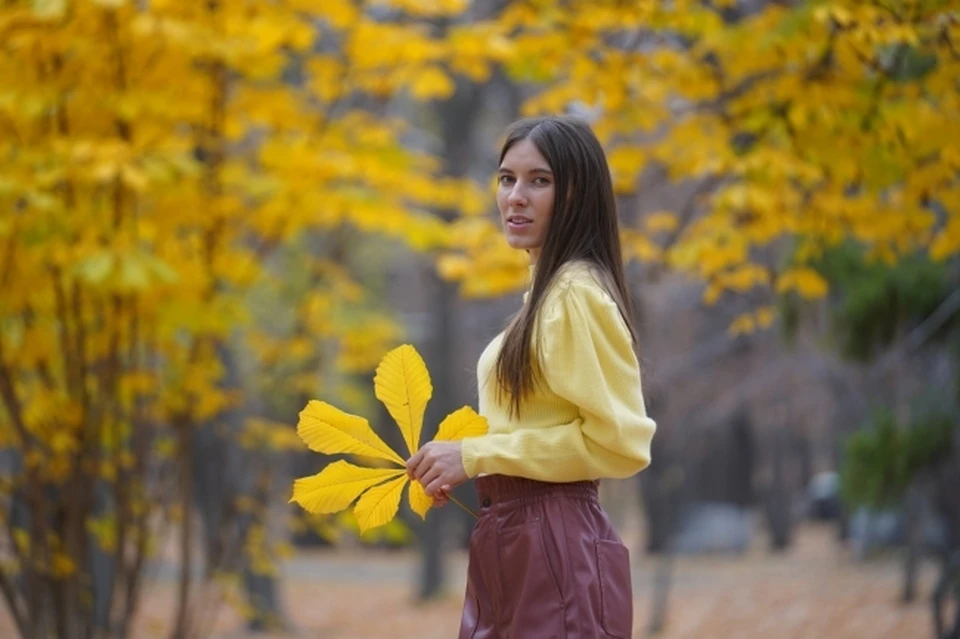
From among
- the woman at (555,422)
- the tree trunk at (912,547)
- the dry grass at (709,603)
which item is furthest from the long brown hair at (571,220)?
the tree trunk at (912,547)

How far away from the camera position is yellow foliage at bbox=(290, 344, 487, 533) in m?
2.32

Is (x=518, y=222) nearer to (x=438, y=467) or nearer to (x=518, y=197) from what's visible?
(x=518, y=197)

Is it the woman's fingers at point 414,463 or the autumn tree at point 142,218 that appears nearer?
the woman's fingers at point 414,463

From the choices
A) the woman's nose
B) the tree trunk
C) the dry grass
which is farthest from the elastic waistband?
the tree trunk

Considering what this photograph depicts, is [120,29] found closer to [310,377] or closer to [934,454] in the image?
[310,377]

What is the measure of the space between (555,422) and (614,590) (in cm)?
32

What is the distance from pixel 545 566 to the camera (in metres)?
2.29

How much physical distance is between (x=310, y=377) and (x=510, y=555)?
16.8 feet

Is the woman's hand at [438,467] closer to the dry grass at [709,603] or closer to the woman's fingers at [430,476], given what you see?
the woman's fingers at [430,476]

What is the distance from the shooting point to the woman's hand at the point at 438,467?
7.40ft

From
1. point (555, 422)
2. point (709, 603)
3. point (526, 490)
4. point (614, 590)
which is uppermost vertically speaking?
→ point (555, 422)

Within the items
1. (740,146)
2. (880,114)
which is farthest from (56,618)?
(880,114)

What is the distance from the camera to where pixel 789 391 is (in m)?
18.5

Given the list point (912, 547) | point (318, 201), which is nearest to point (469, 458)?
point (318, 201)
